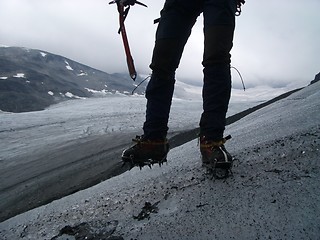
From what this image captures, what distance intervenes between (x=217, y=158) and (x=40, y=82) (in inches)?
2082

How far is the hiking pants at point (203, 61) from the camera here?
1.54 meters

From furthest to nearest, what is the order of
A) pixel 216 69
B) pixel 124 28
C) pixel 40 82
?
pixel 40 82 < pixel 124 28 < pixel 216 69

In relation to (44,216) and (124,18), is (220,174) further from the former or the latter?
(124,18)

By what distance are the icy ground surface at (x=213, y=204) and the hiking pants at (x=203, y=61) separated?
0.89 feet

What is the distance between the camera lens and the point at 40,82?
165 ft

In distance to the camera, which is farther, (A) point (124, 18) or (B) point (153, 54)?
(A) point (124, 18)

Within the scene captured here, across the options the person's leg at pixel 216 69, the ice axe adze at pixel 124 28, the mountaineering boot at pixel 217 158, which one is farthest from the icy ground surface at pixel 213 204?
the ice axe adze at pixel 124 28

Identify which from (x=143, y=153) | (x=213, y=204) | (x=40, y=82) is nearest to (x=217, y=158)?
(x=213, y=204)

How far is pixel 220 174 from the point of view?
1.46 metres

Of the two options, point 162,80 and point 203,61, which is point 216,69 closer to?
point 203,61

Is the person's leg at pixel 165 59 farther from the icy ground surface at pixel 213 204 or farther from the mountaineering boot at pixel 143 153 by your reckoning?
the icy ground surface at pixel 213 204

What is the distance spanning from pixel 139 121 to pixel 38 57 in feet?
250

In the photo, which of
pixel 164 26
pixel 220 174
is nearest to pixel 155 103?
pixel 164 26

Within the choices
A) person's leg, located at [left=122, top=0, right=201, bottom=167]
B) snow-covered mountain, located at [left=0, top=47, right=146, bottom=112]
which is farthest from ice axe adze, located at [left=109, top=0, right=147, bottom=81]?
snow-covered mountain, located at [left=0, top=47, right=146, bottom=112]
